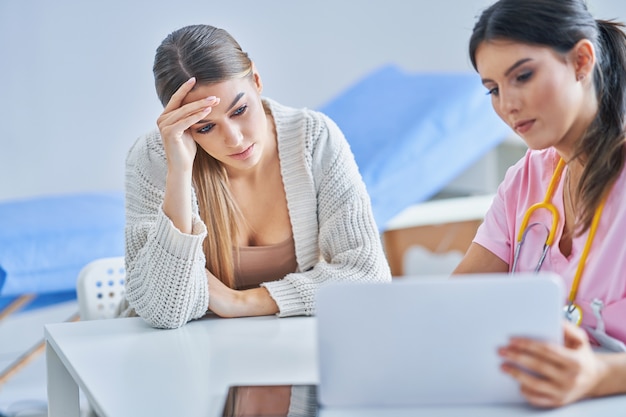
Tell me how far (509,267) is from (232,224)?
0.62m

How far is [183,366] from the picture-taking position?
142 centimetres

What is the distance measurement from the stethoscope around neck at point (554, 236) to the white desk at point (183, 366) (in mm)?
233

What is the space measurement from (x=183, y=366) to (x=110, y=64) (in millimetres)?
2906

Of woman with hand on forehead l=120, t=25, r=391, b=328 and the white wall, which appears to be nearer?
woman with hand on forehead l=120, t=25, r=391, b=328

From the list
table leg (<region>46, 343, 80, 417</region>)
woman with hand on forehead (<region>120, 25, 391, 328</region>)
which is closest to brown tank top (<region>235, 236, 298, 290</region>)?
woman with hand on forehead (<region>120, 25, 391, 328</region>)

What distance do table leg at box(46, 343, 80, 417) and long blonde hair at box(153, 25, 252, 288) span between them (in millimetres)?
364

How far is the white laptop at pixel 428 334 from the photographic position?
1.02 metres

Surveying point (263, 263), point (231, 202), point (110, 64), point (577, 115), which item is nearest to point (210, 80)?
point (231, 202)

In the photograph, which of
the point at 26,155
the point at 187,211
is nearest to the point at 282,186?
the point at 187,211

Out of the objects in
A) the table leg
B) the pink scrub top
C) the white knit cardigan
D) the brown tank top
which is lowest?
the table leg

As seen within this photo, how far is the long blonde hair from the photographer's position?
1742mm

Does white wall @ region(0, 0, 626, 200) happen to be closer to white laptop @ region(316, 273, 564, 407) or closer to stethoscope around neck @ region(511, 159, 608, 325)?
stethoscope around neck @ region(511, 159, 608, 325)

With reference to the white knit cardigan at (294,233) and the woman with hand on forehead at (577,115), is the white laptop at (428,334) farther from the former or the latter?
the white knit cardigan at (294,233)

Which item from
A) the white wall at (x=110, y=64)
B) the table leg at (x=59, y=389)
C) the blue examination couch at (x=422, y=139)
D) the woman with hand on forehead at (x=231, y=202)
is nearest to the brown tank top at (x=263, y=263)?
the woman with hand on forehead at (x=231, y=202)
